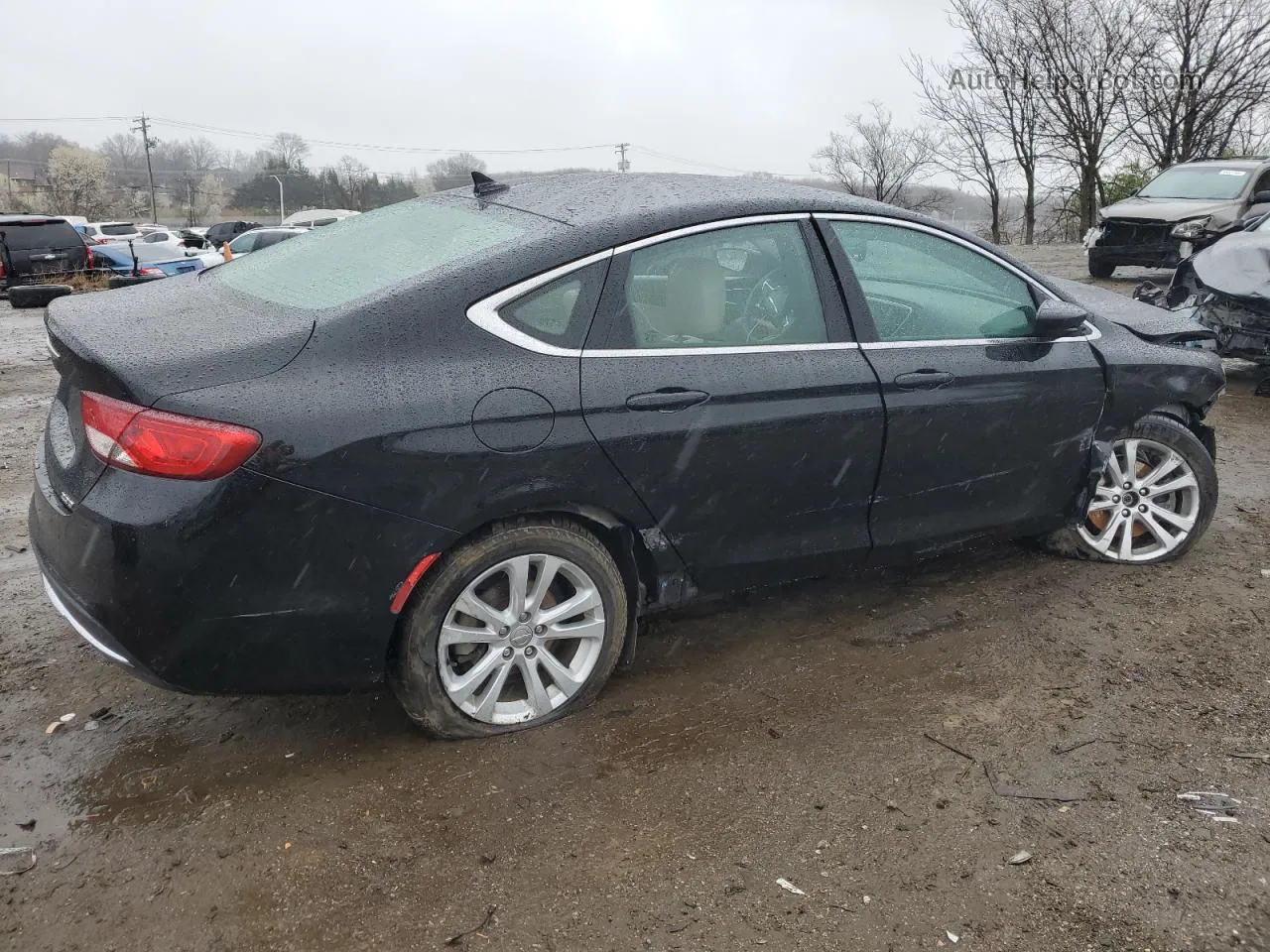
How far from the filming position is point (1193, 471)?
4363mm

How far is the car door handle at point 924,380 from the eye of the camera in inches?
136

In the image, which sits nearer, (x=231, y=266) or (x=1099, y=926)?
(x=1099, y=926)

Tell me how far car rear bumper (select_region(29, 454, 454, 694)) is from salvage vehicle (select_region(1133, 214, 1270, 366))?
6.64 meters

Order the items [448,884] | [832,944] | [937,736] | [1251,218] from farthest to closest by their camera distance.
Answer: [1251,218], [937,736], [448,884], [832,944]

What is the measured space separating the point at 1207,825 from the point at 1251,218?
8213 mm

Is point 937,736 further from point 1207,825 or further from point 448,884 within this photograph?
point 448,884

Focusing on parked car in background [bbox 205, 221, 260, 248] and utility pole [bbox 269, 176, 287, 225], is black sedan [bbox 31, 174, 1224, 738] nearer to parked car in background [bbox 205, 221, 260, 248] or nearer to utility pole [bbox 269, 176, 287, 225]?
parked car in background [bbox 205, 221, 260, 248]

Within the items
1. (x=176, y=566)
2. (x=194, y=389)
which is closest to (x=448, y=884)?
(x=176, y=566)

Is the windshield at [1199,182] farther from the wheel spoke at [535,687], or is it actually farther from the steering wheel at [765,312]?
the wheel spoke at [535,687]

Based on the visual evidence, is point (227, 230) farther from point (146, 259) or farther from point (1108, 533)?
point (1108, 533)

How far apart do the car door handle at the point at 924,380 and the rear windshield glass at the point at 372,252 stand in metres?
1.32

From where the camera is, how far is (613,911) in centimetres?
237

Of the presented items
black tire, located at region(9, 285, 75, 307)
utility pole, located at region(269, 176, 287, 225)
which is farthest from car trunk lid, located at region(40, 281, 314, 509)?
utility pole, located at region(269, 176, 287, 225)

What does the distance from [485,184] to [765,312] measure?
1.16 meters
